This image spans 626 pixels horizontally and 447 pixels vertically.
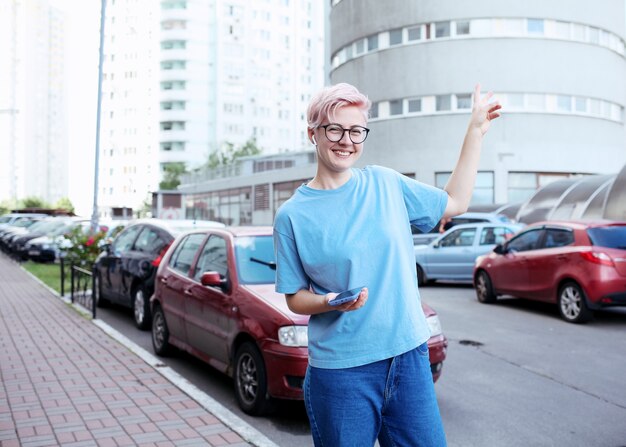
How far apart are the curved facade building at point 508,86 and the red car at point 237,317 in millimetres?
28918

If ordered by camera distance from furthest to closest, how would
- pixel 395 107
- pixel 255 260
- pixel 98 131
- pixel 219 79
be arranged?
1. pixel 219 79
2. pixel 395 107
3. pixel 98 131
4. pixel 255 260

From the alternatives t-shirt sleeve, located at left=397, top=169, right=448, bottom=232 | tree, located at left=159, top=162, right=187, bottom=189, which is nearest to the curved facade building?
t-shirt sleeve, located at left=397, top=169, right=448, bottom=232

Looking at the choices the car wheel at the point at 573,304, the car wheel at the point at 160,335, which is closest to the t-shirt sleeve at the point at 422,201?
the car wheel at the point at 160,335

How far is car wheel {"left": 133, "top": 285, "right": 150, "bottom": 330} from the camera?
9.69m

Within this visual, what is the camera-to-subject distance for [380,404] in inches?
94.7

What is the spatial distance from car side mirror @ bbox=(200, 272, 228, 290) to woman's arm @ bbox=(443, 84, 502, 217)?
3.93m

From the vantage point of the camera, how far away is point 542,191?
25.1 m

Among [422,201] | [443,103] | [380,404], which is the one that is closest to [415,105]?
[443,103]

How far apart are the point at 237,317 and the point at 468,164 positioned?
3.72 metres

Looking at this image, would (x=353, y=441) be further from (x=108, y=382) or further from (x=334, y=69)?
(x=334, y=69)

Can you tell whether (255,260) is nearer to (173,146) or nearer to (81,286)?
(81,286)

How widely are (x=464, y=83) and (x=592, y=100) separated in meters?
6.94

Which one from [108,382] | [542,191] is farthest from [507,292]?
[542,191]

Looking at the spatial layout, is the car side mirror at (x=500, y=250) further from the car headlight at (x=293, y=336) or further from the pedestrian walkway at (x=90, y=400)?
the car headlight at (x=293, y=336)
